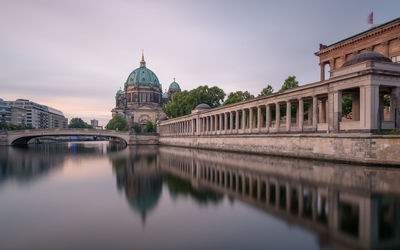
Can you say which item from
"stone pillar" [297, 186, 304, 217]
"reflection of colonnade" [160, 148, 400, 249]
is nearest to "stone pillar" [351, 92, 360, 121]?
"reflection of colonnade" [160, 148, 400, 249]

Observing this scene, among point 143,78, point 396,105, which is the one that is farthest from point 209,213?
point 143,78

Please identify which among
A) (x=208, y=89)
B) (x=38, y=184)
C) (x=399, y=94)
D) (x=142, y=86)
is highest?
(x=142, y=86)

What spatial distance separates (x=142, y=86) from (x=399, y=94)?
135 metres

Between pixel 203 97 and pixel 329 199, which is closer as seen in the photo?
pixel 329 199

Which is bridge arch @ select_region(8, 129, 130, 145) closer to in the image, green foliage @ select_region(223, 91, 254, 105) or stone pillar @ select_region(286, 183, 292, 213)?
green foliage @ select_region(223, 91, 254, 105)

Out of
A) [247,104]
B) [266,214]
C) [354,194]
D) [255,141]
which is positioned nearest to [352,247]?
[266,214]

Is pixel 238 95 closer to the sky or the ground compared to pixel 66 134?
closer to the sky

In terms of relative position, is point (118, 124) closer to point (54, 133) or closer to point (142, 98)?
point (142, 98)

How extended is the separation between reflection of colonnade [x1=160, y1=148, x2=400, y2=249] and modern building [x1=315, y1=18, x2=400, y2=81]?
2580cm

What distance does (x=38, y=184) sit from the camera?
1673cm

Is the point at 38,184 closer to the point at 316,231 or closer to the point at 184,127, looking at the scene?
the point at 316,231

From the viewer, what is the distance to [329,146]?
2472cm

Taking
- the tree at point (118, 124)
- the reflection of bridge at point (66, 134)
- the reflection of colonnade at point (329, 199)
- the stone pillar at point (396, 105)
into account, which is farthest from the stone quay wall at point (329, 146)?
the tree at point (118, 124)

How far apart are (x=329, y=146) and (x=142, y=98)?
13227 cm
